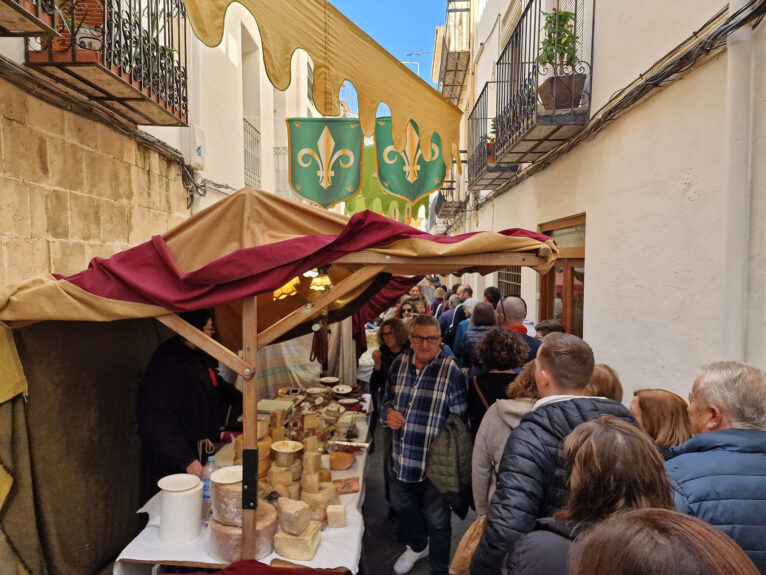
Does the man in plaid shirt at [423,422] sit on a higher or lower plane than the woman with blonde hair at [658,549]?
lower

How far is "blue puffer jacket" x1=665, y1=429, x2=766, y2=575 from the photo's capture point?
1752 mm

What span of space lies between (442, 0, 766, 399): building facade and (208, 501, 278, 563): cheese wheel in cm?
318

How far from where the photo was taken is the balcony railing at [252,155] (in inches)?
433

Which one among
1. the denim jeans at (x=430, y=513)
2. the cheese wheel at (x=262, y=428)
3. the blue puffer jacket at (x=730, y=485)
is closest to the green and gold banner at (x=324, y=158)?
the cheese wheel at (x=262, y=428)

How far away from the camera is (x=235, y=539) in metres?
2.52

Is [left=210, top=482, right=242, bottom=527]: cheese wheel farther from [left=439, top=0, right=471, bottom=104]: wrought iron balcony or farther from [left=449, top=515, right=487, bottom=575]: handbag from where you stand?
[left=439, top=0, right=471, bottom=104]: wrought iron balcony

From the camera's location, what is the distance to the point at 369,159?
293 inches

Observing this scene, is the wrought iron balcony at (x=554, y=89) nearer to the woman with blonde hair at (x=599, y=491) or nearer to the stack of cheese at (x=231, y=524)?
the woman with blonde hair at (x=599, y=491)

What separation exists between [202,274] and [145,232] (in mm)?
4377

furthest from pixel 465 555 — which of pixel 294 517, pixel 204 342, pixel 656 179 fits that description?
pixel 656 179

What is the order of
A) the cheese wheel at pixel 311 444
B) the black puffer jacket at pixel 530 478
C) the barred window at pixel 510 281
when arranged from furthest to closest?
the barred window at pixel 510 281
the cheese wheel at pixel 311 444
the black puffer jacket at pixel 530 478

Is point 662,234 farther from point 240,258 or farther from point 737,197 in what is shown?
point 240,258

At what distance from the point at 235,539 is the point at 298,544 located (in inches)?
13.3

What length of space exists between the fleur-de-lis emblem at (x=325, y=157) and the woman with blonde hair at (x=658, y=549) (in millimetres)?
4341
